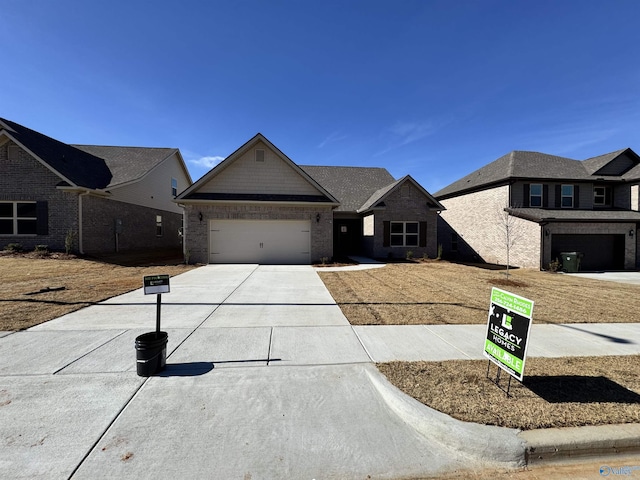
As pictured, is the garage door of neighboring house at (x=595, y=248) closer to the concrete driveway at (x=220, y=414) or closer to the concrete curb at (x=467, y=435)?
the concrete driveway at (x=220, y=414)

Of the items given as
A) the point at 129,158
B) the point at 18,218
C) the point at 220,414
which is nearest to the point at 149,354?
the point at 220,414

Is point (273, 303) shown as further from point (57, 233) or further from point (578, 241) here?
point (578, 241)

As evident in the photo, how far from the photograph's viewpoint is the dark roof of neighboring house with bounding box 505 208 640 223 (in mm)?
15191

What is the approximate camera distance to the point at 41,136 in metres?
18.0

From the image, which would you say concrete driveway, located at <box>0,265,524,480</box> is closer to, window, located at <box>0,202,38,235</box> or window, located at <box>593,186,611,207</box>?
window, located at <box>0,202,38,235</box>

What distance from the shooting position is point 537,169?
18312 mm

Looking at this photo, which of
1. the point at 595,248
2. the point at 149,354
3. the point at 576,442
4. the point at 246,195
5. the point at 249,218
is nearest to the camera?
the point at 576,442

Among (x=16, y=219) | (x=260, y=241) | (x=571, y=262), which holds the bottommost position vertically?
(x=571, y=262)

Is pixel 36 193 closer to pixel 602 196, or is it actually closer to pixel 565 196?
pixel 565 196

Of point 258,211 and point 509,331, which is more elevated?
point 258,211

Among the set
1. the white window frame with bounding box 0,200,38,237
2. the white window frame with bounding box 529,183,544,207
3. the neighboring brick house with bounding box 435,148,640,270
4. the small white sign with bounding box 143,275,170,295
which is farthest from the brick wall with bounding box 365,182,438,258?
the white window frame with bounding box 0,200,38,237

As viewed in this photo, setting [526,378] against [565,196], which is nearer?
[526,378]

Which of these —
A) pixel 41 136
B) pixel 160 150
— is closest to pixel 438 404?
pixel 41 136

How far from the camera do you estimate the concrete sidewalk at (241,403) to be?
240 centimetres
